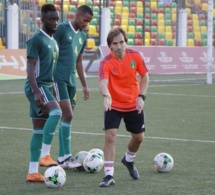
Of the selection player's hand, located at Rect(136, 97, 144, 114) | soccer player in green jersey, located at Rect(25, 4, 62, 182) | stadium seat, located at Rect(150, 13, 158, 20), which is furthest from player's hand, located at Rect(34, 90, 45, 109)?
stadium seat, located at Rect(150, 13, 158, 20)

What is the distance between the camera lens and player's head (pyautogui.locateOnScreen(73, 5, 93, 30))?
29.0 ft

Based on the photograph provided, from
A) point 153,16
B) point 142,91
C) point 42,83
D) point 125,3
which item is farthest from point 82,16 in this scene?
point 153,16

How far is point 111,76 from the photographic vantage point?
7699 millimetres

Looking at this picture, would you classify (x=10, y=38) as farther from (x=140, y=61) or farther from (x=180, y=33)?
(x=140, y=61)

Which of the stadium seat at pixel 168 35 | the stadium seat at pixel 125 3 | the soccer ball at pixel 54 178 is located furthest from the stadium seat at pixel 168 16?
the soccer ball at pixel 54 178

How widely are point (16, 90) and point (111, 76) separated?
13978mm

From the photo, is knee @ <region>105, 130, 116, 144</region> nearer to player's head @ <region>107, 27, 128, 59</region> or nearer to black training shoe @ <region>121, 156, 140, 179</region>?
black training shoe @ <region>121, 156, 140, 179</region>

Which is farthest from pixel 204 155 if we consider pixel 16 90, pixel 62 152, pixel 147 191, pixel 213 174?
pixel 16 90

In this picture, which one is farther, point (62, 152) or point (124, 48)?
point (62, 152)

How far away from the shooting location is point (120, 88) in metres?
7.72

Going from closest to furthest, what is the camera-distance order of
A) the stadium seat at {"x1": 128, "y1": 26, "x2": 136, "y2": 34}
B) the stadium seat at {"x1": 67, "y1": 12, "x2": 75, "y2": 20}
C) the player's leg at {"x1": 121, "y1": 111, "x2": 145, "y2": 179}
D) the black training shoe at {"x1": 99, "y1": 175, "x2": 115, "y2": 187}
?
the black training shoe at {"x1": 99, "y1": 175, "x2": 115, "y2": 187} < the player's leg at {"x1": 121, "y1": 111, "x2": 145, "y2": 179} < the stadium seat at {"x1": 67, "y1": 12, "x2": 75, "y2": 20} < the stadium seat at {"x1": 128, "y1": 26, "x2": 136, "y2": 34}

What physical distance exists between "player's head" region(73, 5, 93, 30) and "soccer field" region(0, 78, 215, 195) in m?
1.84

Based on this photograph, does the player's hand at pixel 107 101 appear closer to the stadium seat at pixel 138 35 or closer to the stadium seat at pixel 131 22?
the stadium seat at pixel 138 35

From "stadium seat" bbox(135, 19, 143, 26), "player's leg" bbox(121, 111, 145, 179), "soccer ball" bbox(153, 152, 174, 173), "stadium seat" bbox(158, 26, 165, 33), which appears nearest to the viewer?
"player's leg" bbox(121, 111, 145, 179)
